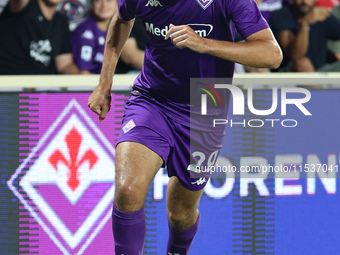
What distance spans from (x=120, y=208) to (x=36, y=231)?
1031 mm

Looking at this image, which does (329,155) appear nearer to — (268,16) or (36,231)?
(268,16)

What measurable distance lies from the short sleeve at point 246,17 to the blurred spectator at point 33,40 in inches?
77.6

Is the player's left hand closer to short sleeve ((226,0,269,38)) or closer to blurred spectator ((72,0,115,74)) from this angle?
short sleeve ((226,0,269,38))

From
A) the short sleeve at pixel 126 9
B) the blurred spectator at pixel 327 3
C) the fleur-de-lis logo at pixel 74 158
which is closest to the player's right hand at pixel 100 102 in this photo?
the short sleeve at pixel 126 9

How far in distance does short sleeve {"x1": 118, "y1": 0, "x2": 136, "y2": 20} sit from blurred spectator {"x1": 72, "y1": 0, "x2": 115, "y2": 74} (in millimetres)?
1427

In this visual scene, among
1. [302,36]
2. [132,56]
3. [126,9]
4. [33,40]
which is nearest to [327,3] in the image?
[302,36]

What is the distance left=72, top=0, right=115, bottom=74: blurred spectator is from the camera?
14.4 feet

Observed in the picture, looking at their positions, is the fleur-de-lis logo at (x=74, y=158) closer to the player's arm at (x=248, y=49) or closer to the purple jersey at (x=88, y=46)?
the purple jersey at (x=88, y=46)

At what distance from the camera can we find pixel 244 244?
11.6 feet

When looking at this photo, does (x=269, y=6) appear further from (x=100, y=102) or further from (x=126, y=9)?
(x=100, y=102)

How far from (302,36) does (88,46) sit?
5.44 feet

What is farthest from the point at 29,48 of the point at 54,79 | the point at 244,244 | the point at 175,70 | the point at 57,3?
the point at 244,244

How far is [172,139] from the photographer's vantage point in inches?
113

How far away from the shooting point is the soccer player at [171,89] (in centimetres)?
258
